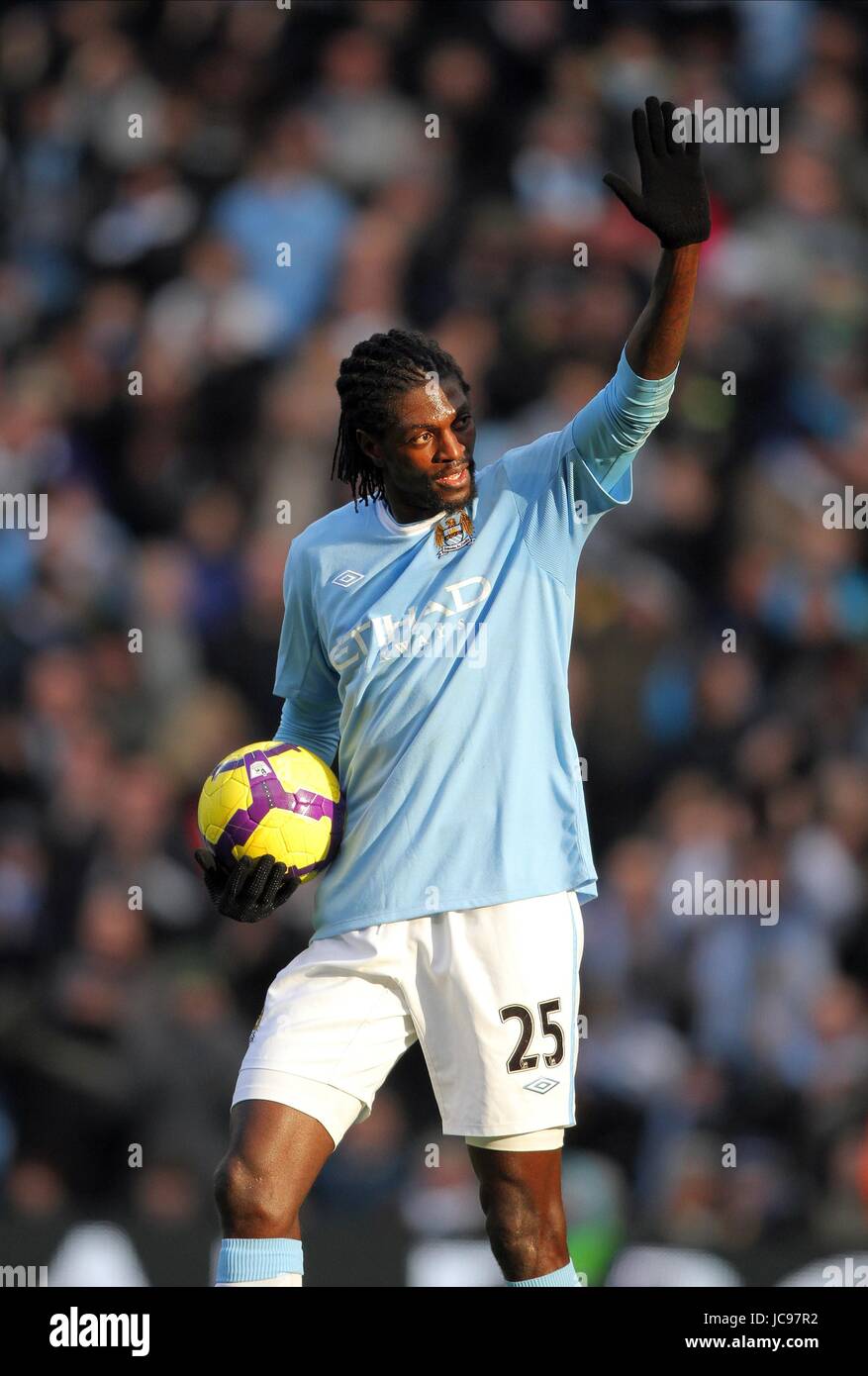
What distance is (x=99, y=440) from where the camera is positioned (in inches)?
197

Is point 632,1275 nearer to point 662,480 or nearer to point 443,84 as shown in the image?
point 662,480

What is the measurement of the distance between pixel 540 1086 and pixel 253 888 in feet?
1.93

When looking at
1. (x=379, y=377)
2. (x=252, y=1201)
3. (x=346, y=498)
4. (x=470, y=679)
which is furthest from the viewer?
(x=346, y=498)

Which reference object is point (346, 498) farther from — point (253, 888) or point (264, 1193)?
point (264, 1193)

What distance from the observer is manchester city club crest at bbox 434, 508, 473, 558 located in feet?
9.59

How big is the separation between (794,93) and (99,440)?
2.32 m

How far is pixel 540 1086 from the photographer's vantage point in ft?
9.06

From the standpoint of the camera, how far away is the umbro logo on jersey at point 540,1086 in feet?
9.02

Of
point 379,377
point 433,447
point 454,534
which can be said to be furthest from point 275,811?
point 379,377

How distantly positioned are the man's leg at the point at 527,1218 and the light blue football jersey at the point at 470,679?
0.43 meters

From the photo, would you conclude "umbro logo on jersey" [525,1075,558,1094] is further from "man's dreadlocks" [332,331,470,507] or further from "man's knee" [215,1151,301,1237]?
"man's dreadlocks" [332,331,470,507]

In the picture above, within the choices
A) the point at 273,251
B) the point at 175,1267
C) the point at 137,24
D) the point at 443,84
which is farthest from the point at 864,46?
the point at 175,1267

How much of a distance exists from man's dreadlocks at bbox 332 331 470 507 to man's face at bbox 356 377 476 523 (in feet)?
0.08

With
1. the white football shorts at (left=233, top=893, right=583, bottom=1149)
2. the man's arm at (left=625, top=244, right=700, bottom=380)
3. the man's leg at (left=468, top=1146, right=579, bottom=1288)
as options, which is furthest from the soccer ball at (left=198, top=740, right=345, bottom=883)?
the man's arm at (left=625, top=244, right=700, bottom=380)
